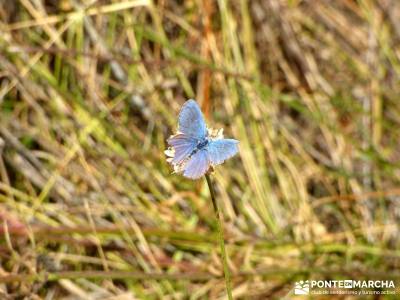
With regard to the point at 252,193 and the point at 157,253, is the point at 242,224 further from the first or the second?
the point at 157,253

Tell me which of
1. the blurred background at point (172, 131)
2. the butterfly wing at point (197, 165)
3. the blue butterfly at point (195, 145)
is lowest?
the butterfly wing at point (197, 165)

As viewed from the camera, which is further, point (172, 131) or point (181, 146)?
point (172, 131)

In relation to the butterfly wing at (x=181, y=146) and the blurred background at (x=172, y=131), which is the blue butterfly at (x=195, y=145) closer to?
the butterfly wing at (x=181, y=146)

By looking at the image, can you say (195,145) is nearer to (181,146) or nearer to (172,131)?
(181,146)

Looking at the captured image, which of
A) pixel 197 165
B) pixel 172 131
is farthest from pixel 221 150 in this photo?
pixel 172 131

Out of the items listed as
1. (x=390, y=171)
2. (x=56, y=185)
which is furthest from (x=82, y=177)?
(x=390, y=171)

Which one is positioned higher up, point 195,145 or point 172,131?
point 172,131


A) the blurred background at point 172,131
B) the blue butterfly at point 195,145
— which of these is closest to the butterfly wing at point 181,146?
the blue butterfly at point 195,145

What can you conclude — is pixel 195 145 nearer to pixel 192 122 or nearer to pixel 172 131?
pixel 192 122
